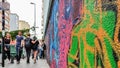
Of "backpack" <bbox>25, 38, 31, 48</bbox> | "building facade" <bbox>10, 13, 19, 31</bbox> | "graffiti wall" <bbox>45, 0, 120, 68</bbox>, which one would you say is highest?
"graffiti wall" <bbox>45, 0, 120, 68</bbox>

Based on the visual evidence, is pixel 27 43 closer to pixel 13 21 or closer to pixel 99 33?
pixel 99 33

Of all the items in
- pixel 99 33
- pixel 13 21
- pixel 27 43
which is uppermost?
pixel 99 33

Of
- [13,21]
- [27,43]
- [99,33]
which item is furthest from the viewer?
[13,21]

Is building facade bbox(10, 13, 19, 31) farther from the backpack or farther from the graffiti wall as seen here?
the graffiti wall

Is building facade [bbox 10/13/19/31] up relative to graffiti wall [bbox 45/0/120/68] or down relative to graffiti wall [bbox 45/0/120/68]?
down

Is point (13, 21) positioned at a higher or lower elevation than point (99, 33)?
lower

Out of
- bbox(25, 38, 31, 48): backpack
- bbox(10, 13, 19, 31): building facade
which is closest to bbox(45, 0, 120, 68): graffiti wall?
bbox(25, 38, 31, 48): backpack

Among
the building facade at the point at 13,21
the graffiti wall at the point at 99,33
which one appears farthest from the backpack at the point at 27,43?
the building facade at the point at 13,21

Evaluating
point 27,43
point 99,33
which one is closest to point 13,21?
point 27,43

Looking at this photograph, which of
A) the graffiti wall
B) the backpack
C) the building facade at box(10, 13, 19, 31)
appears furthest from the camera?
the building facade at box(10, 13, 19, 31)

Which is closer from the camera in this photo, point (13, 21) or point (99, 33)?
point (99, 33)

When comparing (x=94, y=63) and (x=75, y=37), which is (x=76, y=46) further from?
(x=94, y=63)

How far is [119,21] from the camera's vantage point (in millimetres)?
2717

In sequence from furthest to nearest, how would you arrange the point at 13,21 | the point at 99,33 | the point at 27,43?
1. the point at 13,21
2. the point at 27,43
3. the point at 99,33
